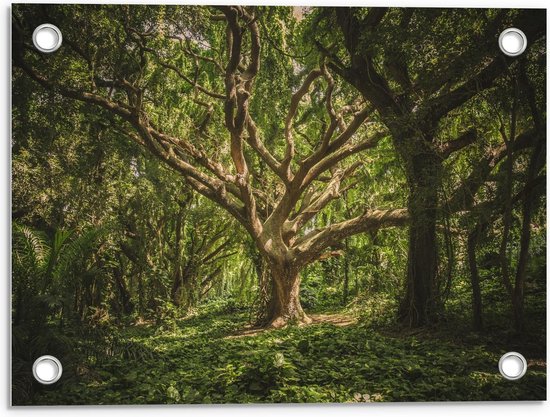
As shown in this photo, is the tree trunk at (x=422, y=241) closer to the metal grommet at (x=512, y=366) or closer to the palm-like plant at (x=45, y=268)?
the metal grommet at (x=512, y=366)

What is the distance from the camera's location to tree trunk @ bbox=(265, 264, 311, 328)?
2.67 meters

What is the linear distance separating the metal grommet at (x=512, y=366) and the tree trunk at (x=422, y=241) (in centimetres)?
43

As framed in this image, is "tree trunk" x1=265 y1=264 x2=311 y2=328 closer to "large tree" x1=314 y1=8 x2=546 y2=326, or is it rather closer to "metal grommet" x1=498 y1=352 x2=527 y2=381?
"large tree" x1=314 y1=8 x2=546 y2=326

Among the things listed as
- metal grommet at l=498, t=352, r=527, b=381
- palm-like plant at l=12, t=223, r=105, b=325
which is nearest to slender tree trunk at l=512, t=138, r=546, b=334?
metal grommet at l=498, t=352, r=527, b=381

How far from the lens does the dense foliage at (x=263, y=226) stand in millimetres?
2361

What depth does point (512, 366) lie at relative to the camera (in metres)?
2.41

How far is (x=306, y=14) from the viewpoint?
255 centimetres

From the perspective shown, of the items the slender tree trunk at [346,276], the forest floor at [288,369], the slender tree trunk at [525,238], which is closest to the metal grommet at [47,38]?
the forest floor at [288,369]

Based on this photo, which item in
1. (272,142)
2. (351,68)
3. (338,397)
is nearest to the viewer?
(338,397)

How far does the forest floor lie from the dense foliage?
1 cm

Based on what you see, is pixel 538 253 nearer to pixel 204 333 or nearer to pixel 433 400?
pixel 433 400

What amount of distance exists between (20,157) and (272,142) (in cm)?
150

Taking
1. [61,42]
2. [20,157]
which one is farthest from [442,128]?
[20,157]

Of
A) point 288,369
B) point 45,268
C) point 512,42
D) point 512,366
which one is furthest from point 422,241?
point 45,268
